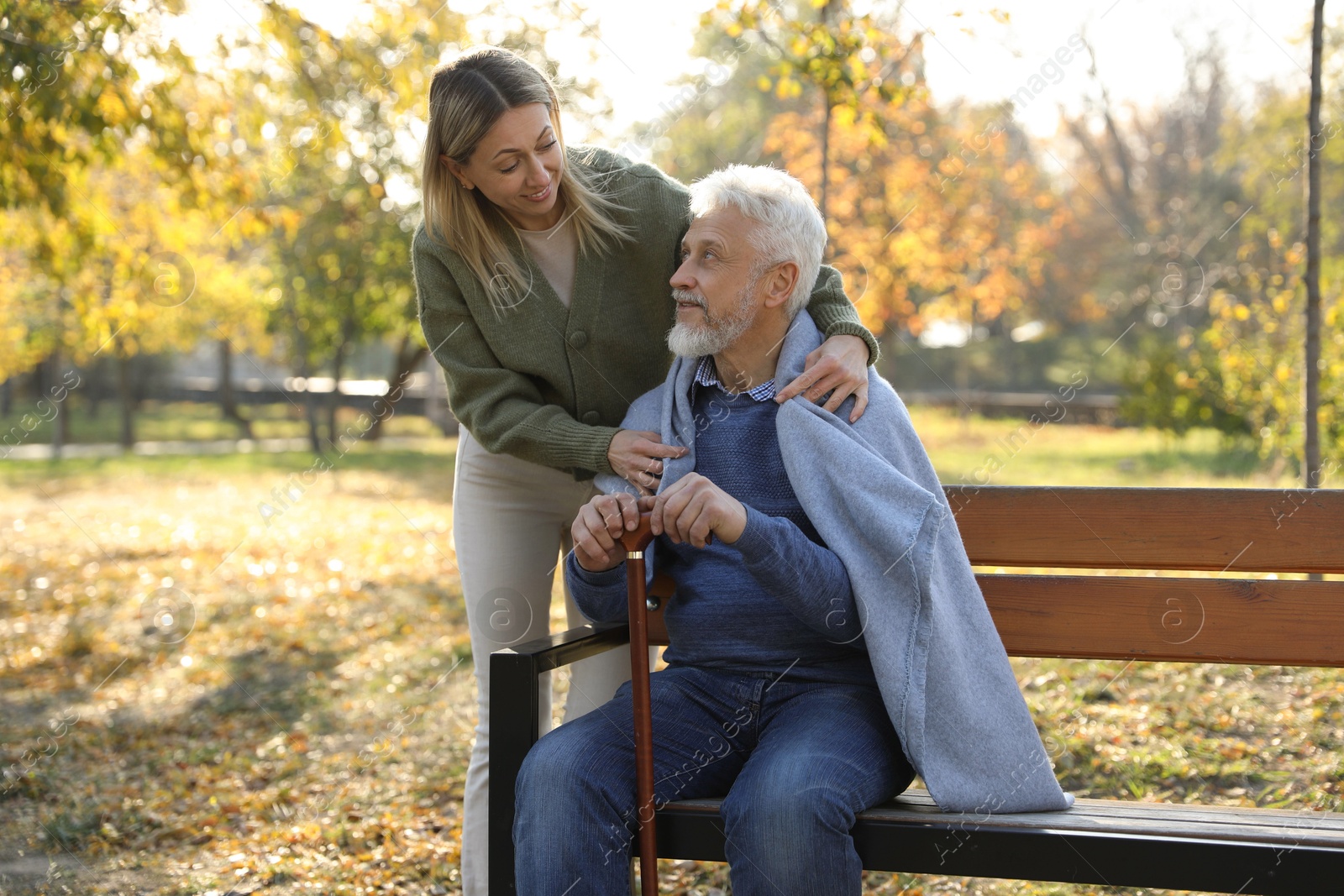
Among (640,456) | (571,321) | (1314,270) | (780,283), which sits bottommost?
(640,456)

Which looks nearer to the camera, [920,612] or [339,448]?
[920,612]

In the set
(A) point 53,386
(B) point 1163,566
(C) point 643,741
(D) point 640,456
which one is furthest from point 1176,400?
(A) point 53,386

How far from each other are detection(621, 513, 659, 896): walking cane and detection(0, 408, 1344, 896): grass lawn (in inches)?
46.5

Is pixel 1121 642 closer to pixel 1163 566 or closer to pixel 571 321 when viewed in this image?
pixel 1163 566

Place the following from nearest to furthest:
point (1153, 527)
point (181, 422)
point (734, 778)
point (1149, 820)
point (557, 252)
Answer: point (1149, 820), point (734, 778), point (1153, 527), point (557, 252), point (181, 422)

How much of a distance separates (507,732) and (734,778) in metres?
0.46

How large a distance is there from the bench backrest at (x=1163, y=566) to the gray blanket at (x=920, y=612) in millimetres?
371

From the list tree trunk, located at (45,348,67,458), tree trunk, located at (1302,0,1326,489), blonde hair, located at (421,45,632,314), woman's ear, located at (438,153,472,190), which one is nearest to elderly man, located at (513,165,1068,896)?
blonde hair, located at (421,45,632,314)

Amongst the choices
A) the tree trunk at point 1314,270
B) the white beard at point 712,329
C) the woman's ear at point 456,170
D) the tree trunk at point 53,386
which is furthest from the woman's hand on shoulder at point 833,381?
the tree trunk at point 53,386

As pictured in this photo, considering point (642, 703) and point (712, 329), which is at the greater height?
point (712, 329)

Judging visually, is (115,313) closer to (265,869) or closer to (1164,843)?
(265,869)

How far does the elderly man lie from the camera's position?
2100 millimetres

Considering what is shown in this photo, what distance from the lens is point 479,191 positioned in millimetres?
2684

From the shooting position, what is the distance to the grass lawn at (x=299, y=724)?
11.3 feet
